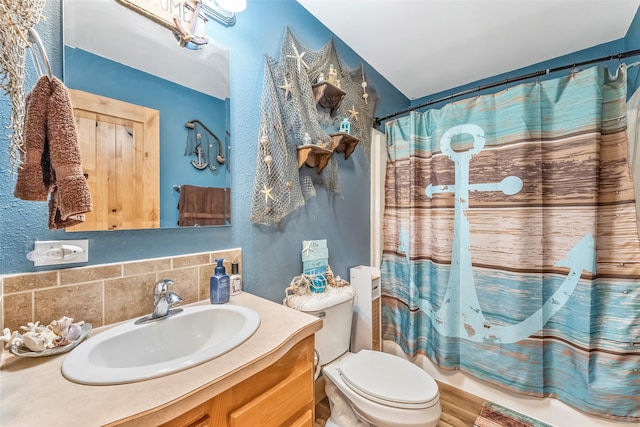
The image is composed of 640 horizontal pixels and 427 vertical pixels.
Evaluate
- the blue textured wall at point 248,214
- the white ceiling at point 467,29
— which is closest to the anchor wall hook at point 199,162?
the blue textured wall at point 248,214

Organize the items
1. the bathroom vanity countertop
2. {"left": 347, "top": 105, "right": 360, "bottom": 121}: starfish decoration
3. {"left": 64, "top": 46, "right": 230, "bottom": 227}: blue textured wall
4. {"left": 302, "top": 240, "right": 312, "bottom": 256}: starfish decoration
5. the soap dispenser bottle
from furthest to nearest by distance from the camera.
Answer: {"left": 347, "top": 105, "right": 360, "bottom": 121}: starfish decoration
{"left": 302, "top": 240, "right": 312, "bottom": 256}: starfish decoration
the soap dispenser bottle
{"left": 64, "top": 46, "right": 230, "bottom": 227}: blue textured wall
the bathroom vanity countertop

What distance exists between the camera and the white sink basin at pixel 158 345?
1.81 ft

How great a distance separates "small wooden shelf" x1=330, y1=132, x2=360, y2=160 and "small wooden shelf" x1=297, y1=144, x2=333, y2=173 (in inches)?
5.6

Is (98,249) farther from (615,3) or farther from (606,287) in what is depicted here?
(615,3)

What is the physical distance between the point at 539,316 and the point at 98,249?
7.00 feet

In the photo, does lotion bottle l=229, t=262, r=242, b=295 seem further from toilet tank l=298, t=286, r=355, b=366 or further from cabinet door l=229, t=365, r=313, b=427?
cabinet door l=229, t=365, r=313, b=427

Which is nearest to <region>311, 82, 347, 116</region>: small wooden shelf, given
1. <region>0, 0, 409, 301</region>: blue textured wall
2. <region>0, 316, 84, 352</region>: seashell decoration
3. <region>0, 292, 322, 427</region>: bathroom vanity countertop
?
<region>0, 0, 409, 301</region>: blue textured wall

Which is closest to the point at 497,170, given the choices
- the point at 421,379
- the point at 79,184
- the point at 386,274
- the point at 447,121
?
the point at 447,121

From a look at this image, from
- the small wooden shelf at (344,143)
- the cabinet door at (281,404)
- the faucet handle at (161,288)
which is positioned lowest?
the cabinet door at (281,404)

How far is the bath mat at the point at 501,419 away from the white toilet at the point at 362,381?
0.61 metres

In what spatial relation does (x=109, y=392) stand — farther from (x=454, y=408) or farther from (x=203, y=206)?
(x=454, y=408)

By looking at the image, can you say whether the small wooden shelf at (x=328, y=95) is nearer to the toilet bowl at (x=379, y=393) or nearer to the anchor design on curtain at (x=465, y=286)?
the anchor design on curtain at (x=465, y=286)

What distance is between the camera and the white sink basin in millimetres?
551

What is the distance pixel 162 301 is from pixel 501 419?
1.93m
